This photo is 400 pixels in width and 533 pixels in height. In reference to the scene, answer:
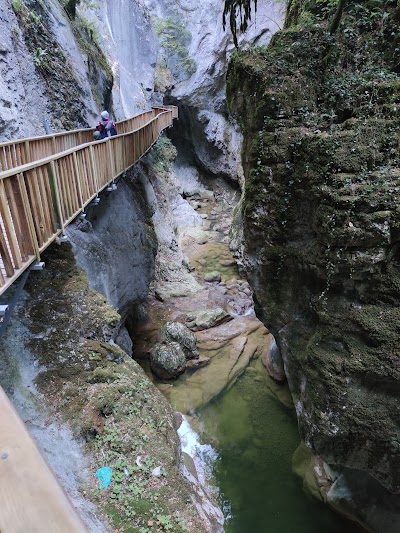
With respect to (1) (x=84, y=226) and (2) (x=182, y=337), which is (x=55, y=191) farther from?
(2) (x=182, y=337)

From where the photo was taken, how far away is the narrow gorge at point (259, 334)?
4.70 metres

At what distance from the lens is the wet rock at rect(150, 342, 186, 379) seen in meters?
10.7

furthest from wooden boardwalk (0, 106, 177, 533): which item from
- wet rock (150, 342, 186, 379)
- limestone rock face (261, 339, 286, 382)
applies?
limestone rock face (261, 339, 286, 382)

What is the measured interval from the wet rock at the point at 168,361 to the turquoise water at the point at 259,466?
1552mm

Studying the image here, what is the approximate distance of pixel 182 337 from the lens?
11586 mm

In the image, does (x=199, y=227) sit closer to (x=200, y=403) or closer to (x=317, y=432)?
(x=200, y=403)

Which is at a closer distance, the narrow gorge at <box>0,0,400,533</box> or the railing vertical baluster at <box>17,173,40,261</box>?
the railing vertical baluster at <box>17,173,40,261</box>

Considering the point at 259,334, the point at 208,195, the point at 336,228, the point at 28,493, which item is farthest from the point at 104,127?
the point at 208,195

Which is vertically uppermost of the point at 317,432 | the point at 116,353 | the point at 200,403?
the point at 116,353

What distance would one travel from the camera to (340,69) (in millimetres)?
6613

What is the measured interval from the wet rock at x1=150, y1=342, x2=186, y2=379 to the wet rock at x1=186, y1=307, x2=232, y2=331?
1.99m

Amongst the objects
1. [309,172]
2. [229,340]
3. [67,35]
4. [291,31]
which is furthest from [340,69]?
[67,35]

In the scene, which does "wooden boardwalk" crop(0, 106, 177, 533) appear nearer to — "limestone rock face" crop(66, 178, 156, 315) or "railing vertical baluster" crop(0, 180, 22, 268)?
"railing vertical baluster" crop(0, 180, 22, 268)

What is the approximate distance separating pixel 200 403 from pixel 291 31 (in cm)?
982
